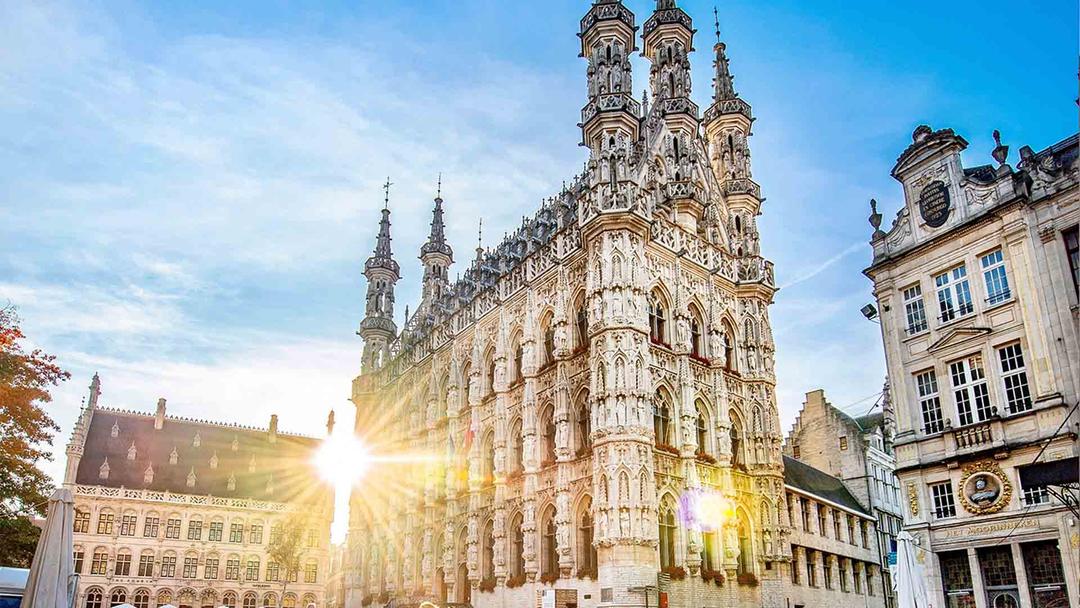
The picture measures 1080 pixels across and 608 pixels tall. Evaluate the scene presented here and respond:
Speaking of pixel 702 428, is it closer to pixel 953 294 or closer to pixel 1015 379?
pixel 953 294

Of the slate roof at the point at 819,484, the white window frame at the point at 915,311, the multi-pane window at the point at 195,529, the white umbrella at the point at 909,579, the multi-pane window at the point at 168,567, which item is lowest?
the white umbrella at the point at 909,579

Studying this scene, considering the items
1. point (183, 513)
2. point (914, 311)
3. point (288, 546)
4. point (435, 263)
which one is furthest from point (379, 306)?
point (914, 311)

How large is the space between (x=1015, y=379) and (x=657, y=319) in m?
14.1

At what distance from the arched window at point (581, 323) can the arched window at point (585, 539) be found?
6789 millimetres

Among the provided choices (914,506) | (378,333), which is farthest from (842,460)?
(378,333)

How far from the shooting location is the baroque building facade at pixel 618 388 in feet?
101

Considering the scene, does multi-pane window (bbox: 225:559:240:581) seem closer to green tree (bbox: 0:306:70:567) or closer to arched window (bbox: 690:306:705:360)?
green tree (bbox: 0:306:70:567)

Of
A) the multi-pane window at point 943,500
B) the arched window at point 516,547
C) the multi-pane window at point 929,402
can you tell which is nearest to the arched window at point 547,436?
the arched window at point 516,547

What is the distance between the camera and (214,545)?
66438mm

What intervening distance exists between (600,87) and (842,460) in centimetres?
3132

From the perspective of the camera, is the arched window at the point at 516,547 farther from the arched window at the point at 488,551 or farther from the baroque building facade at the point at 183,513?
the baroque building facade at the point at 183,513

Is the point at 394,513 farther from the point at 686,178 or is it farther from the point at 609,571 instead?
the point at 686,178

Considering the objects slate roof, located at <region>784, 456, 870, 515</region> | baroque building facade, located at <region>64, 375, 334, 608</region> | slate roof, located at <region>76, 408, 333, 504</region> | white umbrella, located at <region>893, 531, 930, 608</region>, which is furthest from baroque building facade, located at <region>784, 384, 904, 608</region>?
slate roof, located at <region>76, 408, 333, 504</region>

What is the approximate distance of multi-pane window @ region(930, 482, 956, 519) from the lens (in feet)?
81.3
